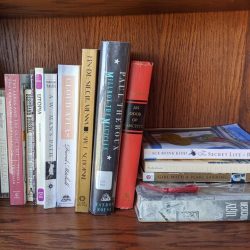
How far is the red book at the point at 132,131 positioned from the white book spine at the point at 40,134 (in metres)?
0.14

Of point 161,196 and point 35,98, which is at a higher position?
point 35,98

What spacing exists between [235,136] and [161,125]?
0.17 meters

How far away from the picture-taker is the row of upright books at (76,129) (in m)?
0.66

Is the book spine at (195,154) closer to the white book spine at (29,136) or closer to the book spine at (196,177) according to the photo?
the book spine at (196,177)

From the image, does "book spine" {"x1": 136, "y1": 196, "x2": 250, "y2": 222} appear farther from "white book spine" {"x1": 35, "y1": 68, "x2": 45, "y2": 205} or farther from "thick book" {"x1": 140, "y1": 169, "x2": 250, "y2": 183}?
"white book spine" {"x1": 35, "y1": 68, "x2": 45, "y2": 205}

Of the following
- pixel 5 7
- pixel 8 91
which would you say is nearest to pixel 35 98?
pixel 8 91

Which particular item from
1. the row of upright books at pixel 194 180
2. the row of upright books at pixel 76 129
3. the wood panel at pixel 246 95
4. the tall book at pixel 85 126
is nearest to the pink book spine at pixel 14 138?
the row of upright books at pixel 76 129

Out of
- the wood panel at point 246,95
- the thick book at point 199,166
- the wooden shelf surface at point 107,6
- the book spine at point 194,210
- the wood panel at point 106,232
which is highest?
the wooden shelf surface at point 107,6

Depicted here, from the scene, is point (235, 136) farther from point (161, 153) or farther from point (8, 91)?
point (8, 91)

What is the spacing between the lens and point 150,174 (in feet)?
2.36

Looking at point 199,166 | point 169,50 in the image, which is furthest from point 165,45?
point 199,166

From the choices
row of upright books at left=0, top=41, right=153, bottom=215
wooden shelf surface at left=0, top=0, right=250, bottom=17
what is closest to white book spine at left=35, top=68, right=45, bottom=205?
row of upright books at left=0, top=41, right=153, bottom=215

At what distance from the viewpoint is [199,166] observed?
72 cm

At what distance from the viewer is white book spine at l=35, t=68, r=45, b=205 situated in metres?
0.68
